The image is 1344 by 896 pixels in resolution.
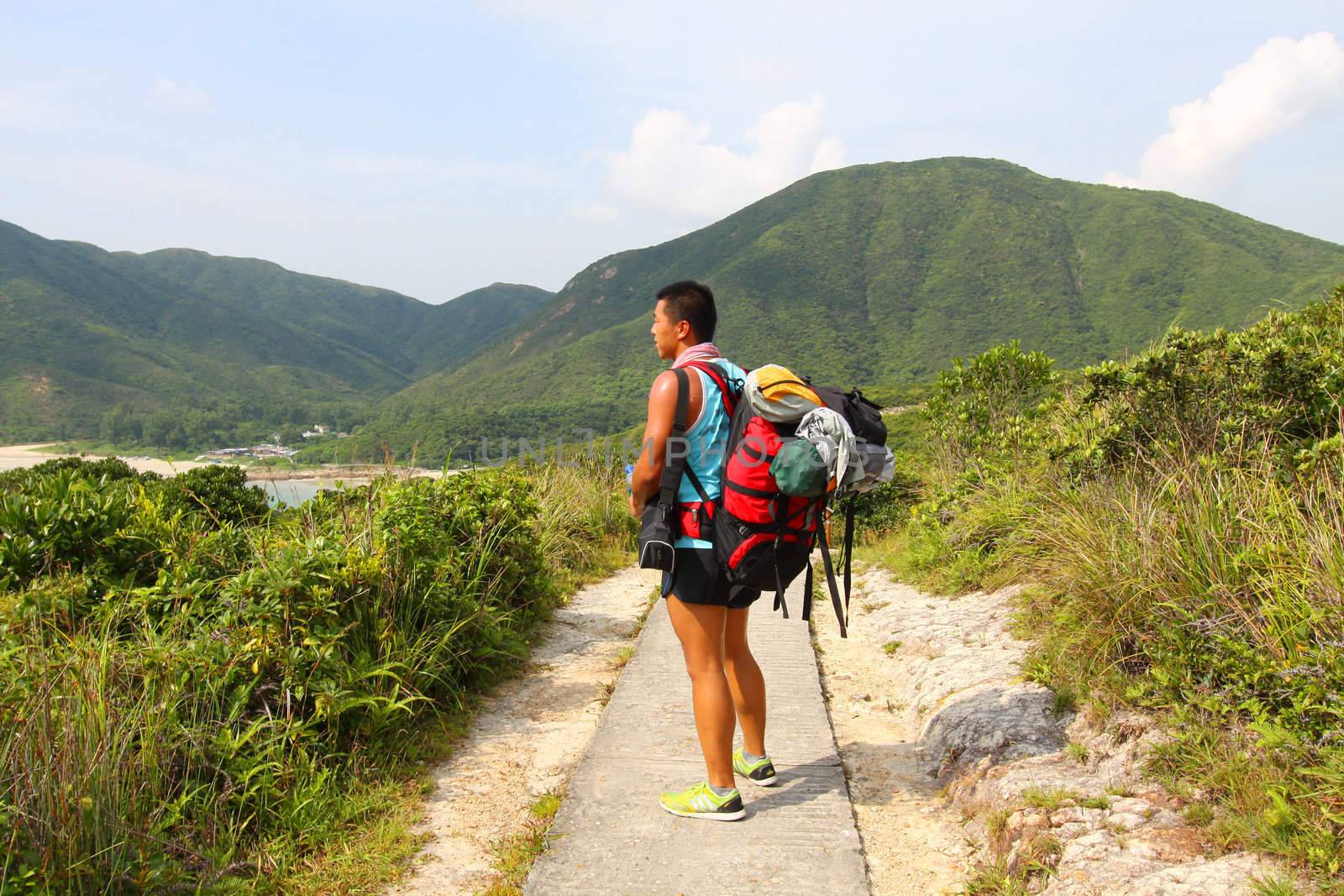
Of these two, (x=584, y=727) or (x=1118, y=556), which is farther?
(x=584, y=727)

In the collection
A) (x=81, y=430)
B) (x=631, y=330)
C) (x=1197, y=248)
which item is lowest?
(x=81, y=430)

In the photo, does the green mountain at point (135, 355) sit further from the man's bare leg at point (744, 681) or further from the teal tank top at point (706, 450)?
the teal tank top at point (706, 450)

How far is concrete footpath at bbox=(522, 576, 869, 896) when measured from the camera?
261 cm

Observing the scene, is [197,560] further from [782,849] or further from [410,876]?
[782,849]

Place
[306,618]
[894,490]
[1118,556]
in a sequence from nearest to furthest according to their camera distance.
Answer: [306,618] < [1118,556] < [894,490]

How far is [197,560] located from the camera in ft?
12.9

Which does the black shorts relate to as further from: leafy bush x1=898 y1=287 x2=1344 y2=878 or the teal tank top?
leafy bush x1=898 y1=287 x2=1344 y2=878

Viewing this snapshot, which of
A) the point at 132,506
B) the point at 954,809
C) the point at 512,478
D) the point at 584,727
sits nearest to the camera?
the point at 954,809

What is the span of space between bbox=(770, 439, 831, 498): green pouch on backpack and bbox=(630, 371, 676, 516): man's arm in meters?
0.38

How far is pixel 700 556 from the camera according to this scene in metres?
2.82

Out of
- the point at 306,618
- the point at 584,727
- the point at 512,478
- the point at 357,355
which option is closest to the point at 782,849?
the point at 584,727

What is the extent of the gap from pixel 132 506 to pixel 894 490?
7.52m

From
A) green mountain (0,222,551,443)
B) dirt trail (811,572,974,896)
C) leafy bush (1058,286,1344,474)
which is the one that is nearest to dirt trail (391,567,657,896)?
dirt trail (811,572,974,896)

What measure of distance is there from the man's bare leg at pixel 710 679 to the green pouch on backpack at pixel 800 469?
0.55m
